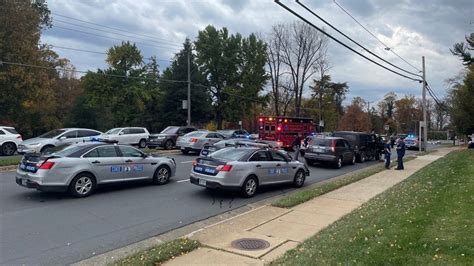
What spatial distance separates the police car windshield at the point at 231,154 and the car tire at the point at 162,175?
2094mm

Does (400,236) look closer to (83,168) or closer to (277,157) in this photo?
(277,157)

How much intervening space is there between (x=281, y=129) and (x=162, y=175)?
17945mm

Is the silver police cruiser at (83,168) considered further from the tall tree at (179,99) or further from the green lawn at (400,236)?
the tall tree at (179,99)

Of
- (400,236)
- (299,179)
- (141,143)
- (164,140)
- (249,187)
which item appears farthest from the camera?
(141,143)

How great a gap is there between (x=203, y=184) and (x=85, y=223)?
389 cm

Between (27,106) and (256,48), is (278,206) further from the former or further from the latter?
(256,48)

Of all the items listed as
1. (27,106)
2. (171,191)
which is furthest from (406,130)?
(171,191)

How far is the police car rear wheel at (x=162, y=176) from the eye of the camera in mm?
13172

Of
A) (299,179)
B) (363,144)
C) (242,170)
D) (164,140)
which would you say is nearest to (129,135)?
(164,140)

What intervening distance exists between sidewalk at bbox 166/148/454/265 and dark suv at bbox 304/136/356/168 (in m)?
8.51

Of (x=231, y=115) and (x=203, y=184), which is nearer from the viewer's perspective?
(x=203, y=184)

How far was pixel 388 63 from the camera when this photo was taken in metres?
19.4

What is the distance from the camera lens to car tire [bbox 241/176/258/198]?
11719 mm

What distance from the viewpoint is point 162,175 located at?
1338cm
